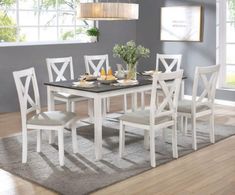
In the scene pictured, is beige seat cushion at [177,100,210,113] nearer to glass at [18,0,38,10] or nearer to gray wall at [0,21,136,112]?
gray wall at [0,21,136,112]

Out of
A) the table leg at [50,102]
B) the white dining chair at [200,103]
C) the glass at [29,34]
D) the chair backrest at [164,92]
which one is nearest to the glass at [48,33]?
the glass at [29,34]

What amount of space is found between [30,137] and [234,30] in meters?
3.82

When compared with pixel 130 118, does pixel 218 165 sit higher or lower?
lower

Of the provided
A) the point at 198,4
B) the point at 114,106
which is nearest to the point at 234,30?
the point at 198,4

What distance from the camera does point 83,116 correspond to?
20.2ft

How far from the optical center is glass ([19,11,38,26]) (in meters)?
6.48

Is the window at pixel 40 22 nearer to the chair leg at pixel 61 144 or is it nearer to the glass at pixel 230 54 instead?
the glass at pixel 230 54

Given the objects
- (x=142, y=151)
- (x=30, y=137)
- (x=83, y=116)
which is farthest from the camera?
(x=83, y=116)

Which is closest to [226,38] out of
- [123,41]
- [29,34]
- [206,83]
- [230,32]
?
[230,32]

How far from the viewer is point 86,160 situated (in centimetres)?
413

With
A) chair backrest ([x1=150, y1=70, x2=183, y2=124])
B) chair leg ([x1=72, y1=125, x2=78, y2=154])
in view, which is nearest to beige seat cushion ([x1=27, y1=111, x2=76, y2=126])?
chair leg ([x1=72, y1=125, x2=78, y2=154])

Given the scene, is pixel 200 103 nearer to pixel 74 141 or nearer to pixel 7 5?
pixel 74 141

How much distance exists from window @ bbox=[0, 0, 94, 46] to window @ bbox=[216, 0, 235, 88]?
2.23 metres

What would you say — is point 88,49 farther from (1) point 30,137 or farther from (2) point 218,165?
(2) point 218,165
